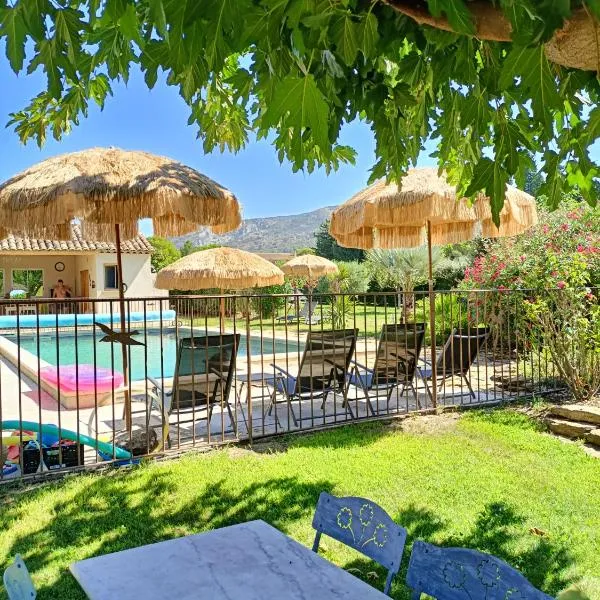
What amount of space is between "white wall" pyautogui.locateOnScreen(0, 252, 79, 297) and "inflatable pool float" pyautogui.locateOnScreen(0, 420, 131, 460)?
24.6 m

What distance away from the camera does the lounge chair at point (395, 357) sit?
23.7 ft

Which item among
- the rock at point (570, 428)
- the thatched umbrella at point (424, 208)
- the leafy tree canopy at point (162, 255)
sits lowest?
the rock at point (570, 428)

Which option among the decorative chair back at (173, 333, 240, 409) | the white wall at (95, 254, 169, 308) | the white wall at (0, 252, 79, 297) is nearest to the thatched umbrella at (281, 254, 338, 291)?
the white wall at (95, 254, 169, 308)

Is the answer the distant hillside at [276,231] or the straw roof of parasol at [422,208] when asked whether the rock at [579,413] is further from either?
the distant hillside at [276,231]

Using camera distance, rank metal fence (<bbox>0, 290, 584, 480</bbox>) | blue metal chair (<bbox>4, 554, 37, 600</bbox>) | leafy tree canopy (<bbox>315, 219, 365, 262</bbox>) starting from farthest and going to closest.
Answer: leafy tree canopy (<bbox>315, 219, 365, 262</bbox>) < metal fence (<bbox>0, 290, 584, 480</bbox>) < blue metal chair (<bbox>4, 554, 37, 600</bbox>)

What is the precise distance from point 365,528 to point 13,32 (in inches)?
85.8

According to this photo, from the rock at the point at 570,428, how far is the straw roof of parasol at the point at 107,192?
13.9ft

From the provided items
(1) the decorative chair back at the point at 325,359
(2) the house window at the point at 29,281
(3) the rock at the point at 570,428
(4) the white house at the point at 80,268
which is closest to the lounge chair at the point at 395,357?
(1) the decorative chair back at the point at 325,359

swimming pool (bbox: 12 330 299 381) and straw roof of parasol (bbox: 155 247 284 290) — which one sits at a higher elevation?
straw roof of parasol (bbox: 155 247 284 290)

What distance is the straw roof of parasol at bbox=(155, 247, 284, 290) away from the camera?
1312 centimetres

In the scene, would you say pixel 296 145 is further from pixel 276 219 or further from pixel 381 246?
pixel 276 219

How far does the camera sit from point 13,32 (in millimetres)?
1466

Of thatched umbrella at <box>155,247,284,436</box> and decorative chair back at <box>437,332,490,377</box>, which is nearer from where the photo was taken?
decorative chair back at <box>437,332,490,377</box>

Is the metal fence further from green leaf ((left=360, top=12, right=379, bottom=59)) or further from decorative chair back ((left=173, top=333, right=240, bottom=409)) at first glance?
green leaf ((left=360, top=12, right=379, bottom=59))
